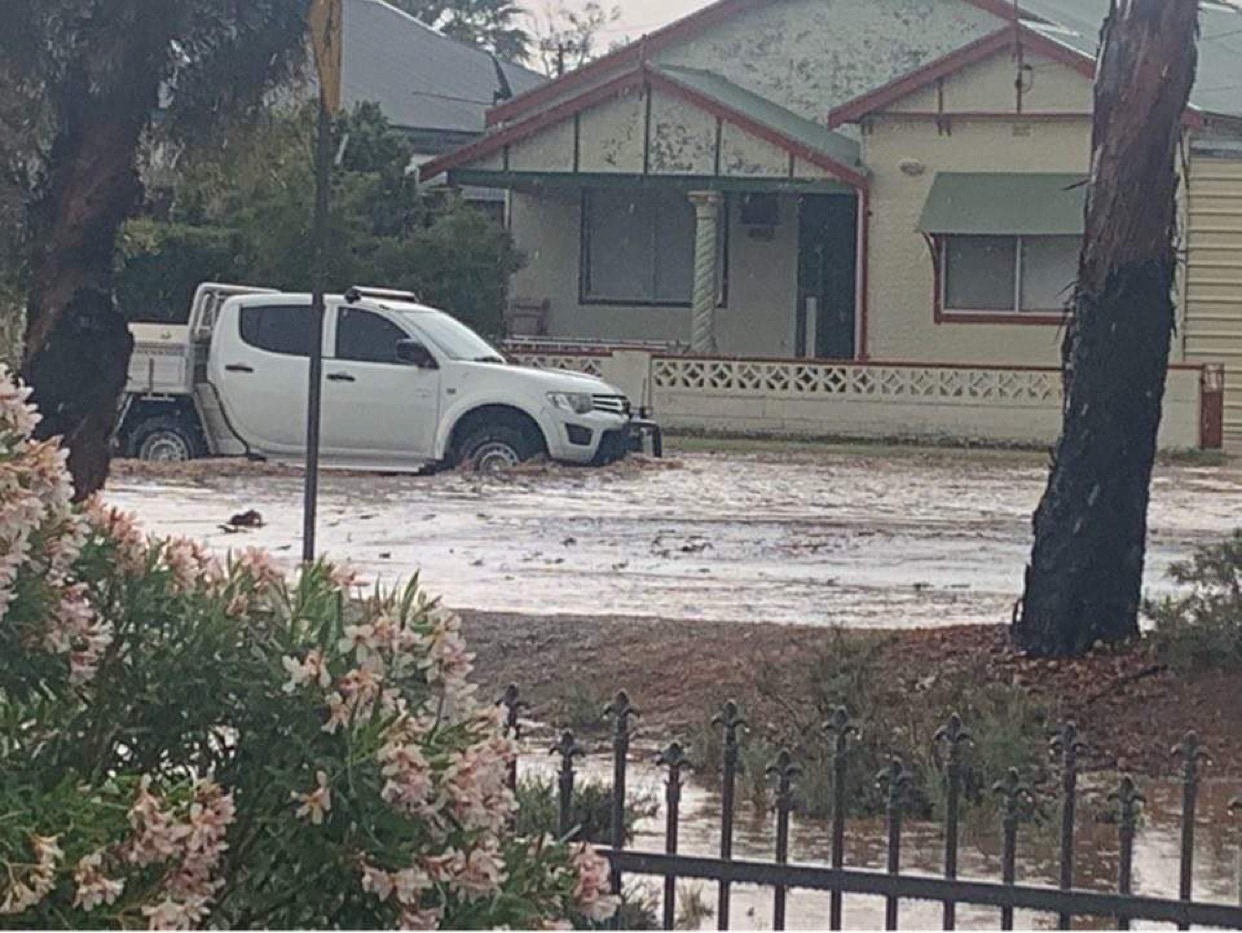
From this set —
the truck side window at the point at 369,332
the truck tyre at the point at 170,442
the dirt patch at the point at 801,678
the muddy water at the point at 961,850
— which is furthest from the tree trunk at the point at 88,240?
the truck tyre at the point at 170,442

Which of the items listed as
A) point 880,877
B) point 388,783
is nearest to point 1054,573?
point 880,877

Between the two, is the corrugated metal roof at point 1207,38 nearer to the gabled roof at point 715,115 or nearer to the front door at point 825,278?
the gabled roof at point 715,115

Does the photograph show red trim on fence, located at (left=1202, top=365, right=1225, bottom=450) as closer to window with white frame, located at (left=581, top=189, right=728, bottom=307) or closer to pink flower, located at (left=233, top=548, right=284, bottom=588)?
window with white frame, located at (left=581, top=189, right=728, bottom=307)

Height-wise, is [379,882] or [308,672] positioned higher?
[308,672]

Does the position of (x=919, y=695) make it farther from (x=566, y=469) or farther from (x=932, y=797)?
(x=566, y=469)

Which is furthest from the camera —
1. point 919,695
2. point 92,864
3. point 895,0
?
point 895,0

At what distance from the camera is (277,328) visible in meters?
22.9

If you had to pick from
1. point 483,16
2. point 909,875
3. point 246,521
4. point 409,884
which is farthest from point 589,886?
point 483,16

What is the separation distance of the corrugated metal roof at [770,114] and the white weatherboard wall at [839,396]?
4379 mm

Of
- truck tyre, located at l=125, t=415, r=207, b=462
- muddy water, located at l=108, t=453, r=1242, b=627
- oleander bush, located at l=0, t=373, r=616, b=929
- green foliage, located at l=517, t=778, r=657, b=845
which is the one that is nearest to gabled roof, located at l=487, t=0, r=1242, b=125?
muddy water, located at l=108, t=453, r=1242, b=627

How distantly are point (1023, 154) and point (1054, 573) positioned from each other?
963 inches

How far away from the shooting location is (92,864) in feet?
11.7

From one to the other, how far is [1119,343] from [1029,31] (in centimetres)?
2367

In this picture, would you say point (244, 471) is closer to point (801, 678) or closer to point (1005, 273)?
point (801, 678)
